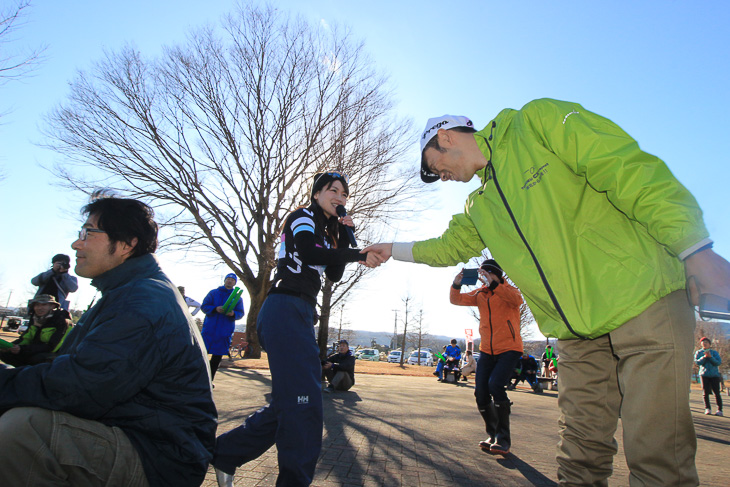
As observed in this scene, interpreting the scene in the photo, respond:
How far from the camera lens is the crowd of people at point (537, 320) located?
1.40m

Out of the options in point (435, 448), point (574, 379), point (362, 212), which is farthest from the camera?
point (362, 212)

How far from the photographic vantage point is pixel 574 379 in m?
1.91

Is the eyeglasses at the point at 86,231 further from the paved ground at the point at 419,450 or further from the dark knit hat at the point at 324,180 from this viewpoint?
the paved ground at the point at 419,450

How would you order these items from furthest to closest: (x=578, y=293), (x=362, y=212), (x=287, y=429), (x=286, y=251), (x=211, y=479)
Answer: (x=362, y=212)
(x=211, y=479)
(x=286, y=251)
(x=287, y=429)
(x=578, y=293)

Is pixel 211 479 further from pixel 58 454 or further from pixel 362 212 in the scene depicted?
pixel 362 212

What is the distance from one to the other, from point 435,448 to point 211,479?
7.36ft

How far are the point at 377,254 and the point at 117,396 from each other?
5.73 ft

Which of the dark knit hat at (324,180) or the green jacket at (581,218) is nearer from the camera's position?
the green jacket at (581,218)

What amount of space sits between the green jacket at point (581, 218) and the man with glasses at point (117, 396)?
4.94 ft

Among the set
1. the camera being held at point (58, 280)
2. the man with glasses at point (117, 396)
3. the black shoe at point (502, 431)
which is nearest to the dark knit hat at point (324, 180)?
the man with glasses at point (117, 396)

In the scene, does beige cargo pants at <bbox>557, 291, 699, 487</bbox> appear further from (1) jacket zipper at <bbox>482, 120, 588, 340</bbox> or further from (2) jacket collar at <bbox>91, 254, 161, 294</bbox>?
(2) jacket collar at <bbox>91, 254, 161, 294</bbox>

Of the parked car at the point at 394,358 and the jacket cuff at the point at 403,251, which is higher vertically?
the jacket cuff at the point at 403,251

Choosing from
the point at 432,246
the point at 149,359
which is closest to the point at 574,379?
the point at 432,246

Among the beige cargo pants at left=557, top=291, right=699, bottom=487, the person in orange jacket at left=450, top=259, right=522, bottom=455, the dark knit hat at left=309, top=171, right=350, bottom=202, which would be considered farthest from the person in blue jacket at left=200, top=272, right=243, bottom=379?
the beige cargo pants at left=557, top=291, right=699, bottom=487
